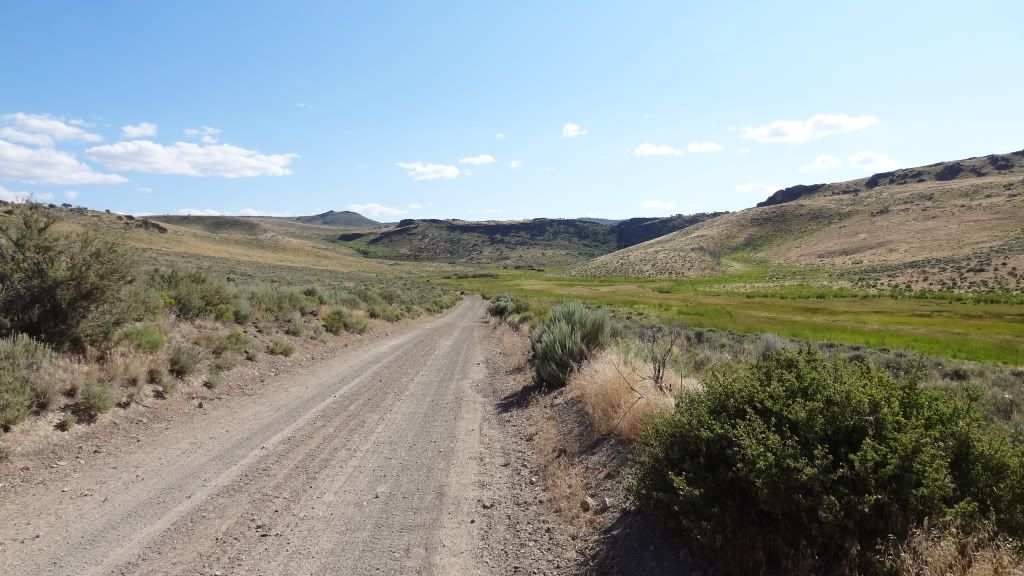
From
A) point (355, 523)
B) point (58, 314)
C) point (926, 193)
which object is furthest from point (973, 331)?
point (926, 193)

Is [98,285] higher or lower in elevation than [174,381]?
higher

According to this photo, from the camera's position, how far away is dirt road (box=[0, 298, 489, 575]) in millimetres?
4562

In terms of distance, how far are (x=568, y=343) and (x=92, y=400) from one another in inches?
329

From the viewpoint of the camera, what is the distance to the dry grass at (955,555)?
2902 millimetres

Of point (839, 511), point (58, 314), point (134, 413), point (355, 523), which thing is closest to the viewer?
point (839, 511)

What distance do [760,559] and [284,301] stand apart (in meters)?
18.6

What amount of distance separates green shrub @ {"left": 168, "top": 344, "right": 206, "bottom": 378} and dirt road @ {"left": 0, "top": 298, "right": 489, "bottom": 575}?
1.32m

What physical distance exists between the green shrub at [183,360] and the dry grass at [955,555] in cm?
1173

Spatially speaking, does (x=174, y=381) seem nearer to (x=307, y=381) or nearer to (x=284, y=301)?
(x=307, y=381)

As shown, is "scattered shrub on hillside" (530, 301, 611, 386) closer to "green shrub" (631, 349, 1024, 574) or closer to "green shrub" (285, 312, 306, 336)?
"green shrub" (631, 349, 1024, 574)

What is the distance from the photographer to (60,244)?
9.72 m

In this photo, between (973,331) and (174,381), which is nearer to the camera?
(174,381)

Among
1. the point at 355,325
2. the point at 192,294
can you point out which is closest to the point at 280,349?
the point at 192,294

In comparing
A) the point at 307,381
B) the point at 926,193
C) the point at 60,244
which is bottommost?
the point at 307,381
